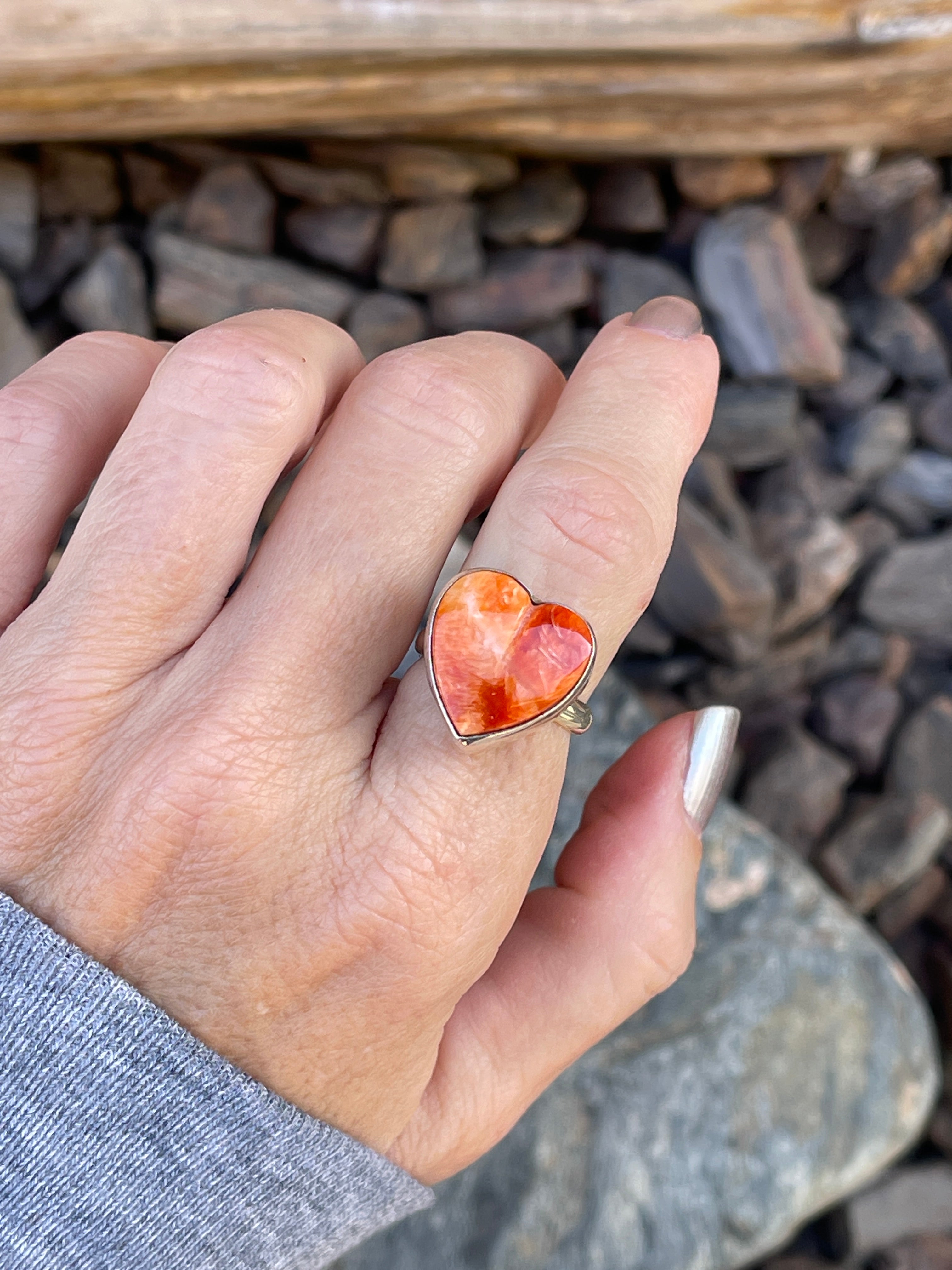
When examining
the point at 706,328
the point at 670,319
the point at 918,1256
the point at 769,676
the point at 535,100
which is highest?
the point at 535,100

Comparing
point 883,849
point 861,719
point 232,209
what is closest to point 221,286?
point 232,209

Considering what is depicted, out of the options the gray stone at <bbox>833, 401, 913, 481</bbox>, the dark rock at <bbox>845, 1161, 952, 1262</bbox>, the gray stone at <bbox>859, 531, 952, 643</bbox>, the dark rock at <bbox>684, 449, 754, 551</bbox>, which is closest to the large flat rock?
the dark rock at <bbox>845, 1161, 952, 1262</bbox>

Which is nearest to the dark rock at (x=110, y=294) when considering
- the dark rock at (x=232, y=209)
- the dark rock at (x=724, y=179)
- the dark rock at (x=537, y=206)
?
the dark rock at (x=232, y=209)

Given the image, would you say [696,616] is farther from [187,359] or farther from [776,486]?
[187,359]

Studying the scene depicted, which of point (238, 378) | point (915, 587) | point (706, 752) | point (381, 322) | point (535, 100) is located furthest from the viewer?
point (915, 587)

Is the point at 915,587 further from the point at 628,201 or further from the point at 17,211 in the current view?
the point at 17,211

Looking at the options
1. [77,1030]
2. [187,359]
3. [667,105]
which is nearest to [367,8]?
[667,105]
